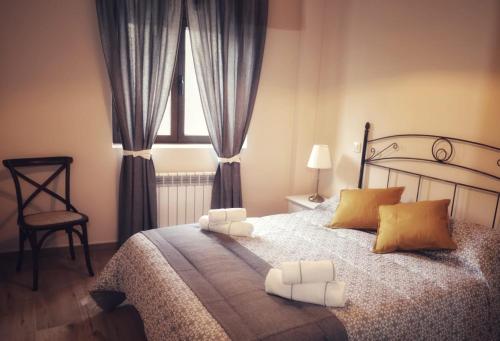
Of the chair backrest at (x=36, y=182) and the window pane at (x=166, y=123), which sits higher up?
the window pane at (x=166, y=123)

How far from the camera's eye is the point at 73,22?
124 inches

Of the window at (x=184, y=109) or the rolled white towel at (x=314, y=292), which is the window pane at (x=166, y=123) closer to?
the window at (x=184, y=109)

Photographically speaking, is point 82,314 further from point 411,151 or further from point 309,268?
point 411,151

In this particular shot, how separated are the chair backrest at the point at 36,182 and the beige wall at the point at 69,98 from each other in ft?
0.32

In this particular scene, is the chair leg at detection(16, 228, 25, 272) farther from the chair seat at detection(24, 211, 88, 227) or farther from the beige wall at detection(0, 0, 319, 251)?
the beige wall at detection(0, 0, 319, 251)

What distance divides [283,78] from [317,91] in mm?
392

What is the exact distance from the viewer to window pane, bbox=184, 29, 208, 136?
366 centimetres

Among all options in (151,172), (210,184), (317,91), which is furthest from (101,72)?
(317,91)

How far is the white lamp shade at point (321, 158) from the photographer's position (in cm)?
361

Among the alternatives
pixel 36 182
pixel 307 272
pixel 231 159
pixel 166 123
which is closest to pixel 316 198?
pixel 231 159

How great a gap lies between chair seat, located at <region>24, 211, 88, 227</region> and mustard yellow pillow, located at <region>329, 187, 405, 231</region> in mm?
1946

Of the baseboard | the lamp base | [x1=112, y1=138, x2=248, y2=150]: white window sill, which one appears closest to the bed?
the lamp base

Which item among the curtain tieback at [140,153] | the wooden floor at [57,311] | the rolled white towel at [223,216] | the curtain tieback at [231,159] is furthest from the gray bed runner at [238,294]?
the curtain tieback at [231,159]

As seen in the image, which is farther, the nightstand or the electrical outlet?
the nightstand
